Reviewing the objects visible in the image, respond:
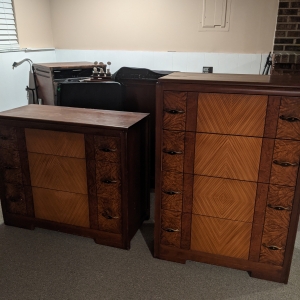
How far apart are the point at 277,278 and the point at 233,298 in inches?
12.5

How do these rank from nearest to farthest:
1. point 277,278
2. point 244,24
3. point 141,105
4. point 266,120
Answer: point 266,120, point 277,278, point 141,105, point 244,24

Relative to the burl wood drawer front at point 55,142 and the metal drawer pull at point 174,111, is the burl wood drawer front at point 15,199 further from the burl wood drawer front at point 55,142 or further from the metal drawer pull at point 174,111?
the metal drawer pull at point 174,111

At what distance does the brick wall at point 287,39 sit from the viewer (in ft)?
9.40

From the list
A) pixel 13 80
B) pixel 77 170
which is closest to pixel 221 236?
pixel 77 170

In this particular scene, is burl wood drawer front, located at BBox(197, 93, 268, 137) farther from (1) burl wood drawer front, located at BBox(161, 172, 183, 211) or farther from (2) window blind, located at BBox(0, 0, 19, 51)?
(2) window blind, located at BBox(0, 0, 19, 51)

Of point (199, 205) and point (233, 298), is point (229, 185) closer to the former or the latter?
point (199, 205)

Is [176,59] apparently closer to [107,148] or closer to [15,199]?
[107,148]

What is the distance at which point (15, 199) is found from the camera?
91.0 inches

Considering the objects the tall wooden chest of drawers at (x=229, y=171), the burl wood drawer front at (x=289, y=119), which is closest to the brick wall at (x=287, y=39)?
the tall wooden chest of drawers at (x=229, y=171)

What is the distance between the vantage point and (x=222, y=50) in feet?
12.8

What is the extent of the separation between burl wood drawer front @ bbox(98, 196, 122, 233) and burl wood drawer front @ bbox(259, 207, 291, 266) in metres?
0.89

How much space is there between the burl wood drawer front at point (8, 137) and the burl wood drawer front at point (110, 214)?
709mm

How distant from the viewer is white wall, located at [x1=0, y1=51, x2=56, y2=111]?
3400mm

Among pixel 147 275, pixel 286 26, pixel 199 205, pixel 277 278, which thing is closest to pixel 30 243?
pixel 147 275
